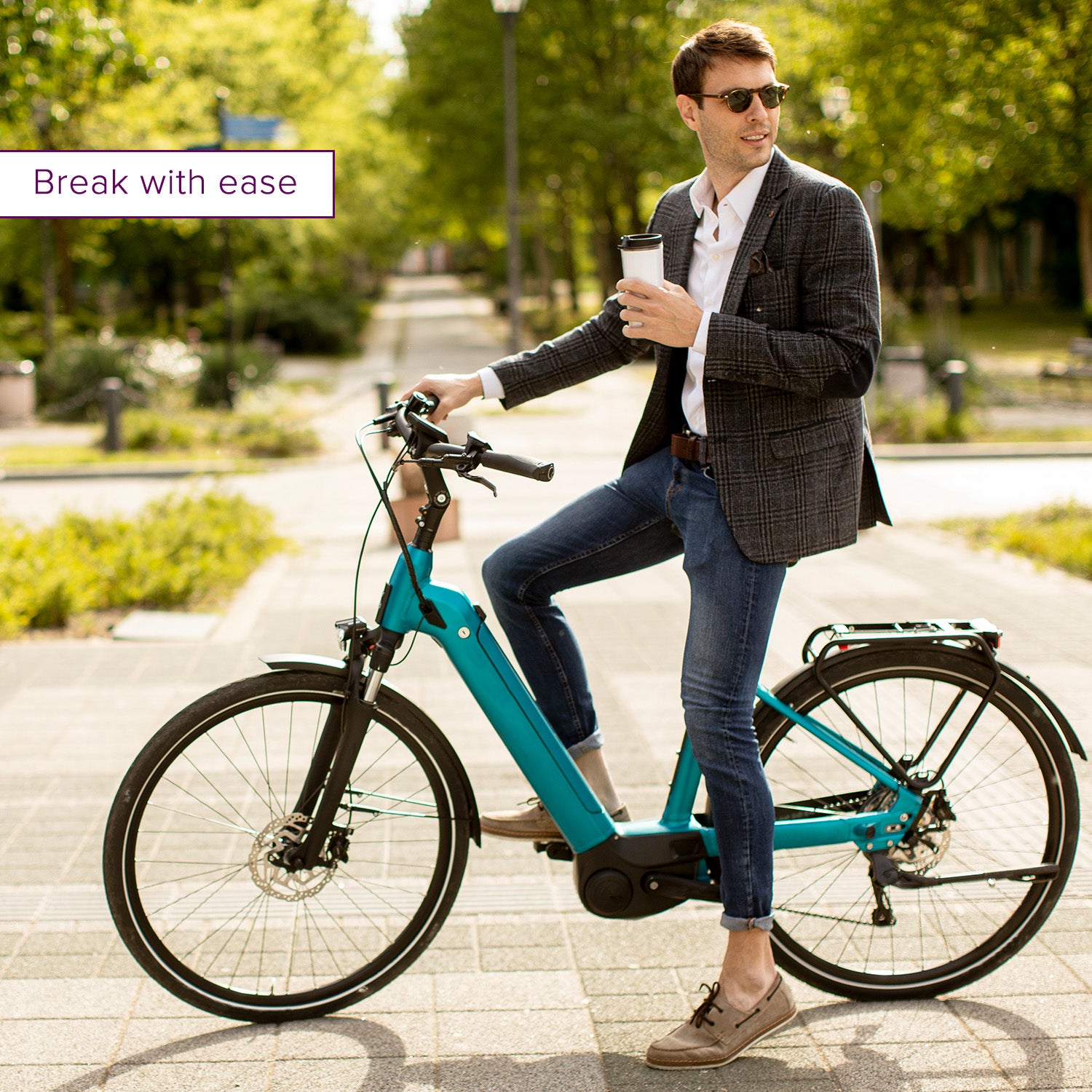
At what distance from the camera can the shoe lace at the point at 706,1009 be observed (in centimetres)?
276

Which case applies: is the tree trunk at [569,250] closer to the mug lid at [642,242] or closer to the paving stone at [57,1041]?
the paving stone at [57,1041]

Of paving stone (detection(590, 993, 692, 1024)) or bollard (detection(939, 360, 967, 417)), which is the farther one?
bollard (detection(939, 360, 967, 417))

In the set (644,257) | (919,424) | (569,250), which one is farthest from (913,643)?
(569,250)

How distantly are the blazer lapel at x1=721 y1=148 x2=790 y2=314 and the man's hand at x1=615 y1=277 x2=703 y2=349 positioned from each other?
0.43ft

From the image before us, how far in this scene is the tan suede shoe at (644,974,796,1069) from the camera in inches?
107

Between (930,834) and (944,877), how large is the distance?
0.10 metres

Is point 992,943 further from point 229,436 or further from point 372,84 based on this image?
point 372,84

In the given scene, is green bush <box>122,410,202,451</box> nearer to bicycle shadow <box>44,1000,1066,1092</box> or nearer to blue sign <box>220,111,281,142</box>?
blue sign <box>220,111,281,142</box>

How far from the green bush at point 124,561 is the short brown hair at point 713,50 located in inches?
192

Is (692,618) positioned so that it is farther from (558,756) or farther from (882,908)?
(882,908)

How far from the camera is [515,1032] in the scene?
292 cm

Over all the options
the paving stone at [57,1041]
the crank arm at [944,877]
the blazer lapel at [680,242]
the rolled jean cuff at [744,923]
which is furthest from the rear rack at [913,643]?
the paving stone at [57,1041]

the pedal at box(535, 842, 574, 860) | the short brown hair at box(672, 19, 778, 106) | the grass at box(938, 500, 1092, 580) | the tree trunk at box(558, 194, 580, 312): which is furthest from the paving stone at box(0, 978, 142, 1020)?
the tree trunk at box(558, 194, 580, 312)

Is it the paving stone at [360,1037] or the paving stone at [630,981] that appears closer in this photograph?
the paving stone at [360,1037]
